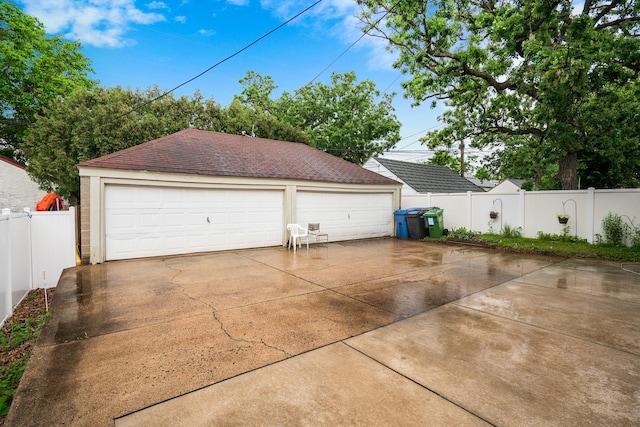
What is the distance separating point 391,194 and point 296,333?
10.9 meters

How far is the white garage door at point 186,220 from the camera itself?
7820mm

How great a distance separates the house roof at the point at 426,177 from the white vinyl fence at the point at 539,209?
3.38 m

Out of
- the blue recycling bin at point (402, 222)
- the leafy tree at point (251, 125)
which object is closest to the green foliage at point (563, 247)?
the blue recycling bin at point (402, 222)

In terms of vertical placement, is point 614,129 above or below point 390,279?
above

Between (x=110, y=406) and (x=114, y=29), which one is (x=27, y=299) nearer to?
(x=110, y=406)

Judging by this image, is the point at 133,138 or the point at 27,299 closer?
the point at 27,299

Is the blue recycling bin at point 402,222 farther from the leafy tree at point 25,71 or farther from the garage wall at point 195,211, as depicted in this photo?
the leafy tree at point 25,71

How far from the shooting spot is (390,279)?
20.0 ft

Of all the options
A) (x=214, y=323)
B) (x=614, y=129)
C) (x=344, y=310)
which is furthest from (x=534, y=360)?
(x=614, y=129)

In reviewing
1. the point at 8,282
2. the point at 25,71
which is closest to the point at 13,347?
the point at 8,282

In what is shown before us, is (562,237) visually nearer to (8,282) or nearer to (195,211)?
(195,211)

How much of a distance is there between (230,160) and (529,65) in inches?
388

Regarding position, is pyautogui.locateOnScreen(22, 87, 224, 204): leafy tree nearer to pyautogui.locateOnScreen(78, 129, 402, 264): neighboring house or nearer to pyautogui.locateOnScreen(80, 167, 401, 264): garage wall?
pyautogui.locateOnScreen(78, 129, 402, 264): neighboring house

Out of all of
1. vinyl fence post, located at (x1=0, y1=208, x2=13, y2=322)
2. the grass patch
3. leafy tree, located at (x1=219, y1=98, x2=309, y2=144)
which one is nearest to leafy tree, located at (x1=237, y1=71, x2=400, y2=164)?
leafy tree, located at (x1=219, y1=98, x2=309, y2=144)
